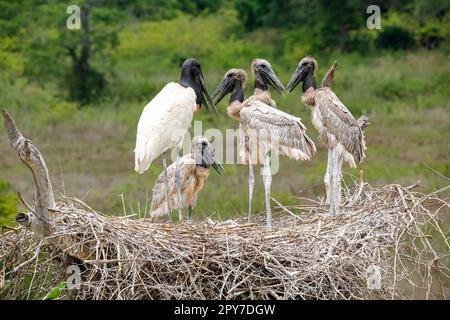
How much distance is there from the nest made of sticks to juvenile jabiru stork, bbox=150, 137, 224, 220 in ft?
5.37

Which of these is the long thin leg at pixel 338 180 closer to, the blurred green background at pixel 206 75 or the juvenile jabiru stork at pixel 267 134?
the juvenile jabiru stork at pixel 267 134

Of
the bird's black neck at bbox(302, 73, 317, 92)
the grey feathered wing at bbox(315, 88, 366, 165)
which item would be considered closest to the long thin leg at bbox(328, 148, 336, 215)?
the grey feathered wing at bbox(315, 88, 366, 165)

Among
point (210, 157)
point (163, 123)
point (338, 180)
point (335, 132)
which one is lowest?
point (338, 180)

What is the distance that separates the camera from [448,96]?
28.6m

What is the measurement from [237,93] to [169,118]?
106cm

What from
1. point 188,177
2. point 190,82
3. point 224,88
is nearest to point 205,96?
point 224,88

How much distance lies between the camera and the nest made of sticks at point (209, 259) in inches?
356

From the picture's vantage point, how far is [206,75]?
31875mm

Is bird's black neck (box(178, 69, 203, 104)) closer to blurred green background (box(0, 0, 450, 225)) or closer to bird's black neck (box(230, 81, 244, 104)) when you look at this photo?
bird's black neck (box(230, 81, 244, 104))

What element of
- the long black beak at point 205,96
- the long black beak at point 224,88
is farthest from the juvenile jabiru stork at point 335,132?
the long black beak at point 205,96

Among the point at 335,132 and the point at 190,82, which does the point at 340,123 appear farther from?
the point at 190,82

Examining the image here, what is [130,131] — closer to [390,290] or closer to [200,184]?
[200,184]

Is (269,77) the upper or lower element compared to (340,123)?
upper

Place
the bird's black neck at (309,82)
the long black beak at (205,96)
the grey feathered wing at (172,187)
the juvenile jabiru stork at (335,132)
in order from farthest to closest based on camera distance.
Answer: the bird's black neck at (309,82)
the grey feathered wing at (172,187)
the long black beak at (205,96)
the juvenile jabiru stork at (335,132)
